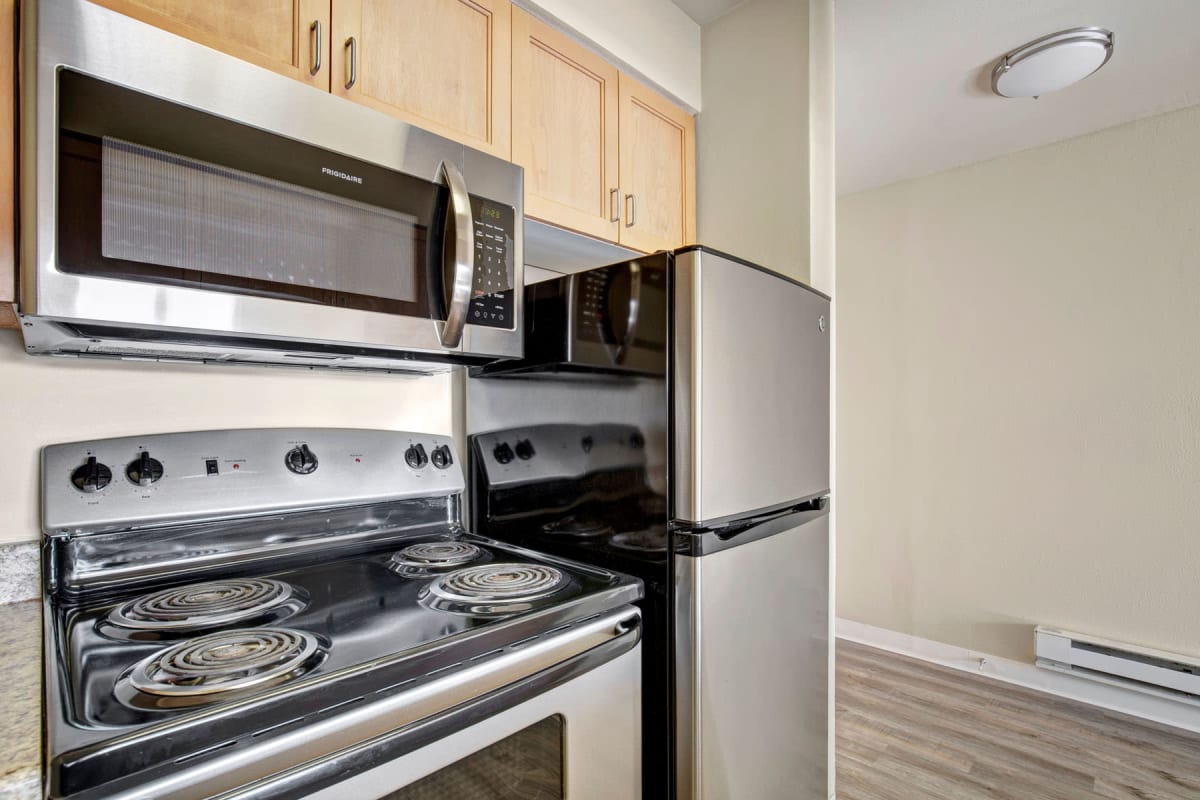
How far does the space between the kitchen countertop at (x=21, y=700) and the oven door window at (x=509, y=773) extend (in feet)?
1.14

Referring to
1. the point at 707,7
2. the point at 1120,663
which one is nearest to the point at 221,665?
the point at 707,7

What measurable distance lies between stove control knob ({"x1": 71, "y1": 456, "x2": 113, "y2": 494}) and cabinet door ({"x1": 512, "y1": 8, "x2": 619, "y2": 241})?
99 centimetres

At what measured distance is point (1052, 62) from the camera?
199 centimetres

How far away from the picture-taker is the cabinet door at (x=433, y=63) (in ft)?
3.58

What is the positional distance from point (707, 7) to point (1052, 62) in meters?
1.20

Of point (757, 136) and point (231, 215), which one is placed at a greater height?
point (757, 136)

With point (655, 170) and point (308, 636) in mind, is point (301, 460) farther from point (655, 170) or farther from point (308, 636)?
point (655, 170)

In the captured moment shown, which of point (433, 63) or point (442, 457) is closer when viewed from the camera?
point (433, 63)

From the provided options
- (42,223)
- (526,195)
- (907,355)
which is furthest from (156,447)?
(907,355)

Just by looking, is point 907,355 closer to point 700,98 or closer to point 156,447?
point 700,98

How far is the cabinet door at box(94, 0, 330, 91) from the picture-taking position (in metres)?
0.90

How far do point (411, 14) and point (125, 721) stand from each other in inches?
49.3

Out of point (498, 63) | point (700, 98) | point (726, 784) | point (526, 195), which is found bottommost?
point (726, 784)

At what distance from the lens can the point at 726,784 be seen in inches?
48.3
